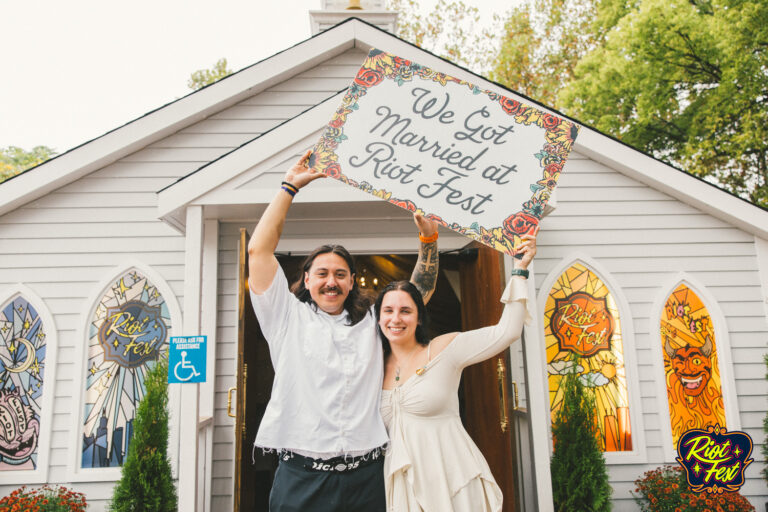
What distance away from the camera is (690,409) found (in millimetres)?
5020

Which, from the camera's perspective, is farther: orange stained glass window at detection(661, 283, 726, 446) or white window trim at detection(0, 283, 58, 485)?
orange stained glass window at detection(661, 283, 726, 446)

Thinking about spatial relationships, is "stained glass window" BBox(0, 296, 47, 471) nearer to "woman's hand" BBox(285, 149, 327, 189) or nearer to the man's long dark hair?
the man's long dark hair

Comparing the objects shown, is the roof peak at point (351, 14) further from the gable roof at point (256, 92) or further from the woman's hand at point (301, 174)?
the woman's hand at point (301, 174)

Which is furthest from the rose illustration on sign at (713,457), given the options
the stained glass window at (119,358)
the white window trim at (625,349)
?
the stained glass window at (119,358)

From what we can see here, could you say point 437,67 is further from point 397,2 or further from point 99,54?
point 99,54

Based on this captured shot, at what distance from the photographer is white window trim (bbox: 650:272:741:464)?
4.96 meters

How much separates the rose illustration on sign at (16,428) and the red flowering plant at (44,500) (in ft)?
1.07

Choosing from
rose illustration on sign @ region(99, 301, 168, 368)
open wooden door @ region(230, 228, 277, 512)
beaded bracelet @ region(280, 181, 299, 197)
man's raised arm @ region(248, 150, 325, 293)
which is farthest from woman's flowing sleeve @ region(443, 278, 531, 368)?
rose illustration on sign @ region(99, 301, 168, 368)

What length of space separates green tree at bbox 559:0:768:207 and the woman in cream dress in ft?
33.3

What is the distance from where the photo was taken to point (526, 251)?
2.66 meters

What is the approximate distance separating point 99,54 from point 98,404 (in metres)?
41.4

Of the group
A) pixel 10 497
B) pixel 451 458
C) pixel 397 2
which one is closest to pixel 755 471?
pixel 451 458

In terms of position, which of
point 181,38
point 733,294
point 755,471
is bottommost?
point 755,471

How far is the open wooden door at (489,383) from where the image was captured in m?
4.04
